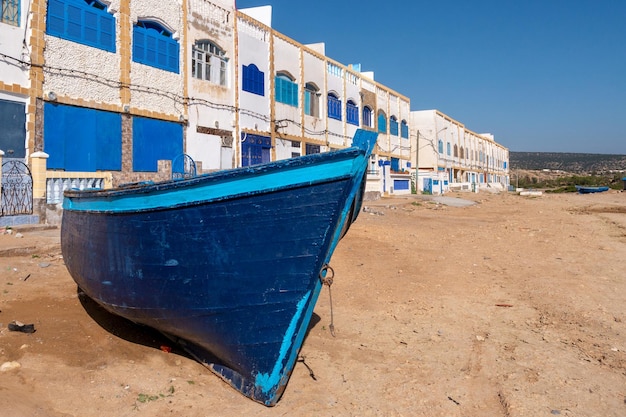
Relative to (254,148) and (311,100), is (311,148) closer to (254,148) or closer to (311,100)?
(311,100)

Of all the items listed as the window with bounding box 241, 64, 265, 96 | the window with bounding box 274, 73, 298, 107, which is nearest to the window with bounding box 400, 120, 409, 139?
the window with bounding box 274, 73, 298, 107

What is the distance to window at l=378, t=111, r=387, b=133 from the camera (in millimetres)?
34094

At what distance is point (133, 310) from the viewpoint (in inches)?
165

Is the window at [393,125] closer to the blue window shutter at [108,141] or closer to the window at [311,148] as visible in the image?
the window at [311,148]

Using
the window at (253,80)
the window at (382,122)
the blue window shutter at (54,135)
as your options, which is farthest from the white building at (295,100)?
the blue window shutter at (54,135)

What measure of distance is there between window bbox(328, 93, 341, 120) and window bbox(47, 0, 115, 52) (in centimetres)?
1478

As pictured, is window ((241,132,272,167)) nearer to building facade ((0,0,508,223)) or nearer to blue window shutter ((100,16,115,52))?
building facade ((0,0,508,223))

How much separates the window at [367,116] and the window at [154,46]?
17661mm

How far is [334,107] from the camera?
90.3ft

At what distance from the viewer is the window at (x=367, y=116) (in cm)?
3182

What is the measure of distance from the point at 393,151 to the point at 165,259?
112 feet

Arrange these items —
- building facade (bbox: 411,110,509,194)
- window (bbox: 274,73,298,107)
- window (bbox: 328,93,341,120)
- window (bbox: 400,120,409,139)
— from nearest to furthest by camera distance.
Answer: window (bbox: 274,73,298,107), window (bbox: 328,93,341,120), building facade (bbox: 411,110,509,194), window (bbox: 400,120,409,139)

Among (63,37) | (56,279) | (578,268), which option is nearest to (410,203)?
(578,268)

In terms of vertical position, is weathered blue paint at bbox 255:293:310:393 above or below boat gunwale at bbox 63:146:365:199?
below
